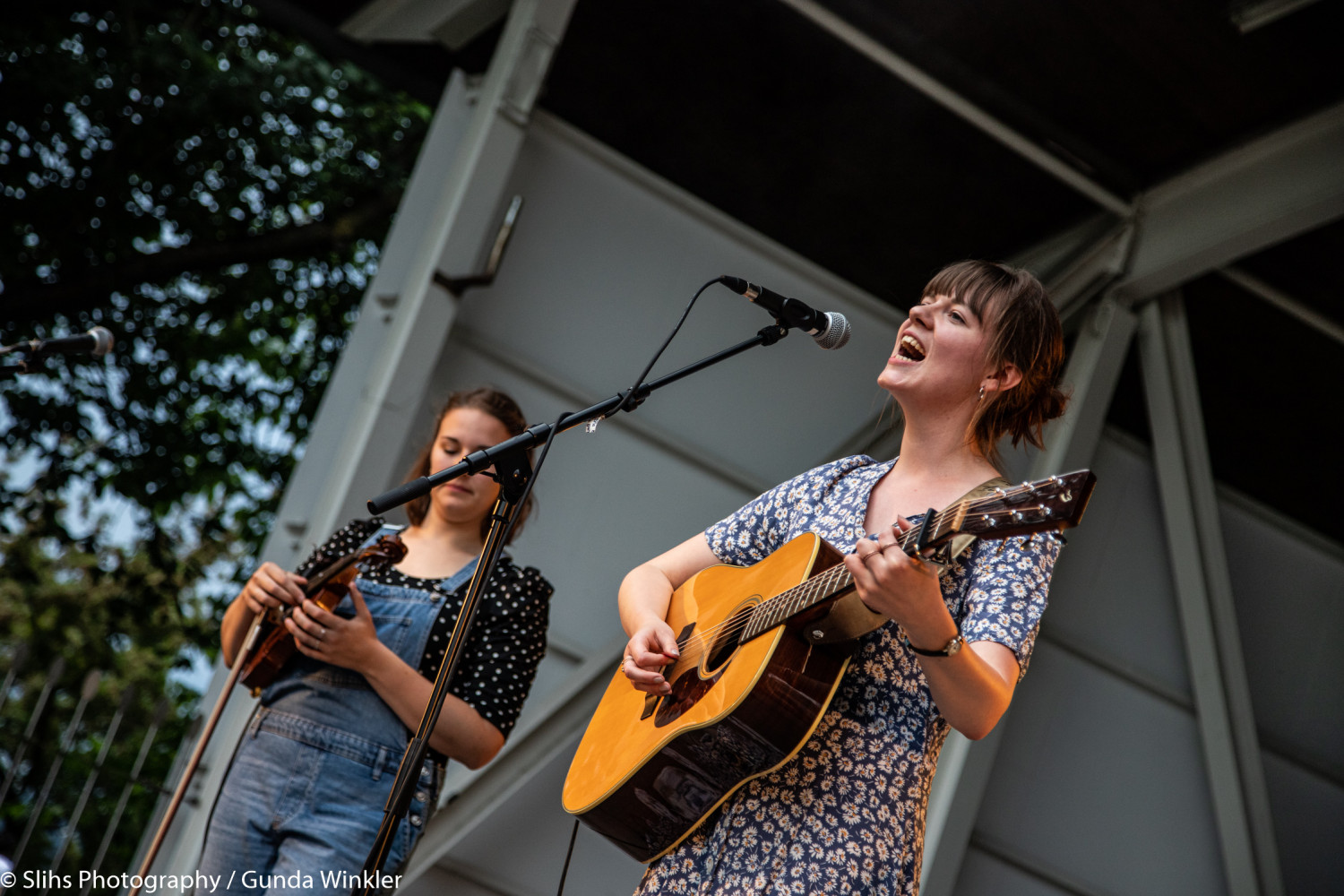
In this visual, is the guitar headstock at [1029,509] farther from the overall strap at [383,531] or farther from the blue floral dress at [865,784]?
the overall strap at [383,531]

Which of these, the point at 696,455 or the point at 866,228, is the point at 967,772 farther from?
the point at 866,228

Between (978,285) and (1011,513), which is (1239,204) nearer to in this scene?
Result: (978,285)

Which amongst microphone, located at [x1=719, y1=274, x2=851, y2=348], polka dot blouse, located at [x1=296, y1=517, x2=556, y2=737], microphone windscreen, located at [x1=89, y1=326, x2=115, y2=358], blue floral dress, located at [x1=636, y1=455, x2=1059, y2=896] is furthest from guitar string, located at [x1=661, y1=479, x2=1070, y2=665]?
microphone windscreen, located at [x1=89, y1=326, x2=115, y2=358]

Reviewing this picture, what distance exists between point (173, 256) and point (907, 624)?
604 cm

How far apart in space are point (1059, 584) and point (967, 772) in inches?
44.2

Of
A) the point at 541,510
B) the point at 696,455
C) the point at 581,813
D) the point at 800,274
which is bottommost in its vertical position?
the point at 581,813

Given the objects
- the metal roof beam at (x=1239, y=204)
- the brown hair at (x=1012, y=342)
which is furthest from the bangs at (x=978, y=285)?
the metal roof beam at (x=1239, y=204)

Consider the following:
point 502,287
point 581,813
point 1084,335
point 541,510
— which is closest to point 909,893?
point 581,813

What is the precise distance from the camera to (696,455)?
15.5 ft

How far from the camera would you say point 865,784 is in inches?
65.8

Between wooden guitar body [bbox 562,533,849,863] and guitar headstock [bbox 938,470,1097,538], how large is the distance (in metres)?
0.32

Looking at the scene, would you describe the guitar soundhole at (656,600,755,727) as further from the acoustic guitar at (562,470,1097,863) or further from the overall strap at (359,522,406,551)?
the overall strap at (359,522,406,551)

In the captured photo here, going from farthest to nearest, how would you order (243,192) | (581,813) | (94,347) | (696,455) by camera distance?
(243,192), (696,455), (94,347), (581,813)

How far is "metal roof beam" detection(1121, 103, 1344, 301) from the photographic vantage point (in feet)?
13.0
